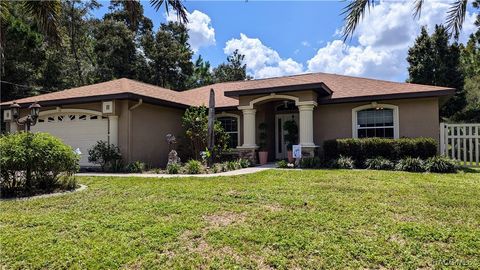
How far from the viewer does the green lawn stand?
4.29m

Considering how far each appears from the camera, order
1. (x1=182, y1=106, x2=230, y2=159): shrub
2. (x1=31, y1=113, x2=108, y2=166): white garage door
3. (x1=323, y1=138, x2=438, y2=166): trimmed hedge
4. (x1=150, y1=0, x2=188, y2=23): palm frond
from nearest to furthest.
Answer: (x1=150, y1=0, x2=188, y2=23): palm frond, (x1=323, y1=138, x2=438, y2=166): trimmed hedge, (x1=31, y1=113, x2=108, y2=166): white garage door, (x1=182, y1=106, x2=230, y2=159): shrub

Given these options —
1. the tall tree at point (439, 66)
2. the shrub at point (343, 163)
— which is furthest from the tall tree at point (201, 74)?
the shrub at point (343, 163)

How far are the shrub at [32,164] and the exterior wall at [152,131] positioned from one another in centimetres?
536

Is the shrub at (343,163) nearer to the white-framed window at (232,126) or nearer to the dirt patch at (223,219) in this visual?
the white-framed window at (232,126)

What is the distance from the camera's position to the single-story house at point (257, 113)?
14.1 m

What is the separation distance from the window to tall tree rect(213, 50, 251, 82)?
27584mm

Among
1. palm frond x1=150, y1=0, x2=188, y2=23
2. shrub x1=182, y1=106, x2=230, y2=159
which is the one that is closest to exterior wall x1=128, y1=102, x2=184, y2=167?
shrub x1=182, y1=106, x2=230, y2=159

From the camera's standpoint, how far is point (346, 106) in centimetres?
1539

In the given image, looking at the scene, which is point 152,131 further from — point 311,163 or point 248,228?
point 248,228

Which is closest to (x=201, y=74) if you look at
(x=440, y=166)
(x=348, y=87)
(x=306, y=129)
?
(x=348, y=87)

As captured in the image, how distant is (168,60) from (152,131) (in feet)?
61.3

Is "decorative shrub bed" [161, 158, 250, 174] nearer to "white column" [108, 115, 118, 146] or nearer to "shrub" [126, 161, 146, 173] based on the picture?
"shrub" [126, 161, 146, 173]

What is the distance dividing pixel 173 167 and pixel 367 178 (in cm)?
644

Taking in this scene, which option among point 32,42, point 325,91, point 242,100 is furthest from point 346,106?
point 32,42
